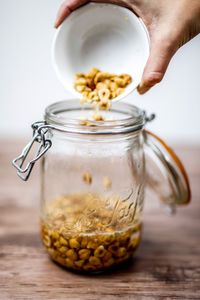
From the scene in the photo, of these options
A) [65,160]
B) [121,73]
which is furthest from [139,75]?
[65,160]

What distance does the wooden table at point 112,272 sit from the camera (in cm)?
67

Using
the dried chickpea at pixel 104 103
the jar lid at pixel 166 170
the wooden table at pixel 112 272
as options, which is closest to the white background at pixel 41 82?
the wooden table at pixel 112 272

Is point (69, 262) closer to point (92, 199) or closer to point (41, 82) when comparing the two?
point (92, 199)

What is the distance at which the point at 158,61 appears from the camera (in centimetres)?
64

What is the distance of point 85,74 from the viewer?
757 mm

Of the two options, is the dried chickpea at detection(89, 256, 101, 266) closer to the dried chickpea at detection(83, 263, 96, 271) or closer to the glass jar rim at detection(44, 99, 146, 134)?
the dried chickpea at detection(83, 263, 96, 271)

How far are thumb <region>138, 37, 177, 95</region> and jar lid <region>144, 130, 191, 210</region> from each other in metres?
0.12

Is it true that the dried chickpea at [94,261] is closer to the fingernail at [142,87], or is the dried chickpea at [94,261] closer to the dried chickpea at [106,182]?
the dried chickpea at [106,182]

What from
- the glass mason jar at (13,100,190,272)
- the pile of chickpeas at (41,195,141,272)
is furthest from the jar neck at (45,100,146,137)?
the pile of chickpeas at (41,195,141,272)

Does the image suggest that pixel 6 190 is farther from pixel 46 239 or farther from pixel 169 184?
pixel 169 184

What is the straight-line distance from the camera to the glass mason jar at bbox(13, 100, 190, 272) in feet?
2.24

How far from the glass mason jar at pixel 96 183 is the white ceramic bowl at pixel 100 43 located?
7 centimetres

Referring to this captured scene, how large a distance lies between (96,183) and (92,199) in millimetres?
30

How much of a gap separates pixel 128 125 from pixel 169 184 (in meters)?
0.14
